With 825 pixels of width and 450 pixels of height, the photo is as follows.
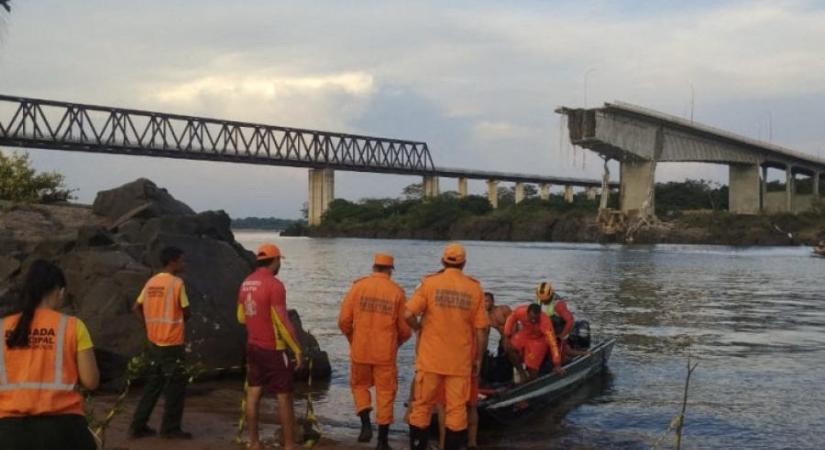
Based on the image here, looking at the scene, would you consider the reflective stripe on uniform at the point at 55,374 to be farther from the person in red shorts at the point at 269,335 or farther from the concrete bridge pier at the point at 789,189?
the concrete bridge pier at the point at 789,189

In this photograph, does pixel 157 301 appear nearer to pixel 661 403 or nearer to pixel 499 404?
pixel 499 404

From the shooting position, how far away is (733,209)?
366 feet

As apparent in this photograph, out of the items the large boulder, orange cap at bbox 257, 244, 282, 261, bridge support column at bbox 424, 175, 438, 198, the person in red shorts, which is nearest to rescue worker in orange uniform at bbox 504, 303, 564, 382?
the person in red shorts

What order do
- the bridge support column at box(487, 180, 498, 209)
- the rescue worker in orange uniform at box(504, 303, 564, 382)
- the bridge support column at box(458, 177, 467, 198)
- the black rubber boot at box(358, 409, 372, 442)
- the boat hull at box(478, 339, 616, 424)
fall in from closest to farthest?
the black rubber boot at box(358, 409, 372, 442) → the boat hull at box(478, 339, 616, 424) → the rescue worker in orange uniform at box(504, 303, 564, 382) → the bridge support column at box(458, 177, 467, 198) → the bridge support column at box(487, 180, 498, 209)

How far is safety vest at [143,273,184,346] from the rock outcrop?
4.04 meters

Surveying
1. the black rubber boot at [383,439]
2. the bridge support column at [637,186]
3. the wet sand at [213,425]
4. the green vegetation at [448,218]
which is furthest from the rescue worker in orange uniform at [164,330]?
the green vegetation at [448,218]

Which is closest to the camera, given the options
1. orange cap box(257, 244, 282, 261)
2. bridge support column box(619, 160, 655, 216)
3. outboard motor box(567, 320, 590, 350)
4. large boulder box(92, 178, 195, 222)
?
orange cap box(257, 244, 282, 261)

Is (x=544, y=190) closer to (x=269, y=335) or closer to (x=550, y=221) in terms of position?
(x=550, y=221)

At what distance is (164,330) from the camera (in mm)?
8961

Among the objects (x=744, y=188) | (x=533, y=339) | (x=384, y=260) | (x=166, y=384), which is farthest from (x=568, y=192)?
(x=166, y=384)

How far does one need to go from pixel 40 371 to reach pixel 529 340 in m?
8.51

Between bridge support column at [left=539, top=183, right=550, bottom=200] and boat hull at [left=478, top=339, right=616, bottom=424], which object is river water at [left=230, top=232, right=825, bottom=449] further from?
bridge support column at [left=539, top=183, right=550, bottom=200]

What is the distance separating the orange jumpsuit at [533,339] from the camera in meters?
12.0

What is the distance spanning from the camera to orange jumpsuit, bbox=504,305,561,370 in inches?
473
